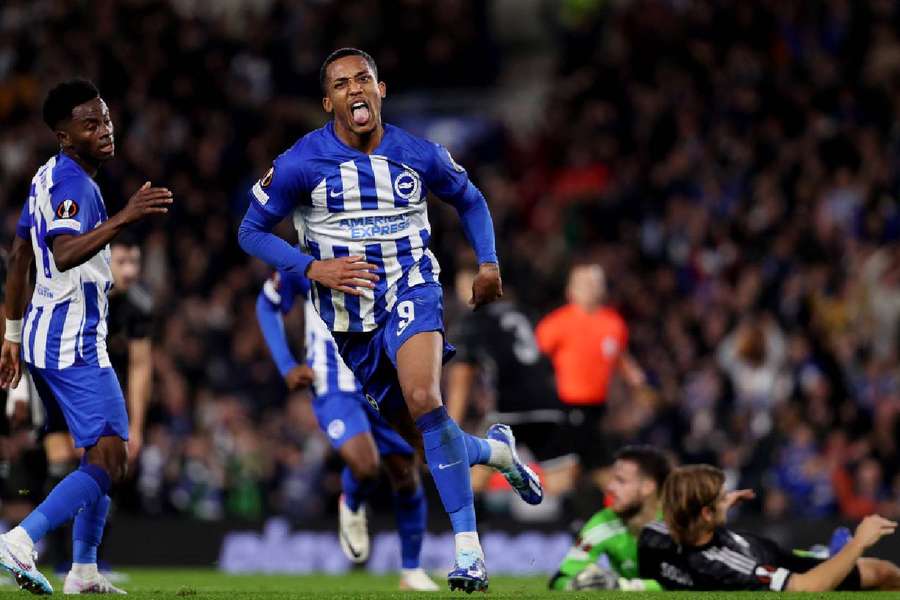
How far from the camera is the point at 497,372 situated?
11.7 metres

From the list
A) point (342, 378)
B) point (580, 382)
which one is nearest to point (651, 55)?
point (580, 382)

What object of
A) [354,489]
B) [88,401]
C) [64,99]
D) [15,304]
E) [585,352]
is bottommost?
[354,489]

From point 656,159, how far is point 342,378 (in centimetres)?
961

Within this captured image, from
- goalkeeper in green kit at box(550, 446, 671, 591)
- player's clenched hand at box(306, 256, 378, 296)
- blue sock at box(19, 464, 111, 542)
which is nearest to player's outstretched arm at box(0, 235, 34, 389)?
blue sock at box(19, 464, 111, 542)

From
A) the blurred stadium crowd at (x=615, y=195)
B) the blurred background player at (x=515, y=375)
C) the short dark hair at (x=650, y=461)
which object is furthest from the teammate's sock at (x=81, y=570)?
the blurred background player at (x=515, y=375)

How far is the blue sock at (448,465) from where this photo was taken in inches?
271

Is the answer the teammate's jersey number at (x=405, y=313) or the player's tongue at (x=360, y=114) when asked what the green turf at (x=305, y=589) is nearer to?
the teammate's jersey number at (x=405, y=313)

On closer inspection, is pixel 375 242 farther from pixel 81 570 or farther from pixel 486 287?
pixel 81 570

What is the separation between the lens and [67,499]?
704 centimetres

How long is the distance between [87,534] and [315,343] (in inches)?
91.9

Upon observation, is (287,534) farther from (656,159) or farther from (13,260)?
(656,159)

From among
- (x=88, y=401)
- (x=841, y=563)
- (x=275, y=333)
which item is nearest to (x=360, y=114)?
(x=88, y=401)

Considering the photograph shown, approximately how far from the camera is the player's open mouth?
7.08m

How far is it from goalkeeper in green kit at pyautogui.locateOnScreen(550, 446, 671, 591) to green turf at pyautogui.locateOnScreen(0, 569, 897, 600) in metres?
0.28
